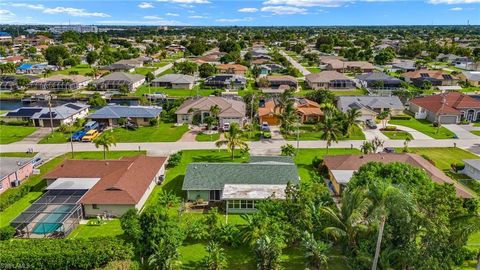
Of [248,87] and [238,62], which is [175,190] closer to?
[248,87]

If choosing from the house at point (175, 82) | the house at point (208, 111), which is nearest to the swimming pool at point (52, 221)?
the house at point (208, 111)

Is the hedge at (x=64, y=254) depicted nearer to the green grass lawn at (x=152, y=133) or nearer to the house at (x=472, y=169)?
the green grass lawn at (x=152, y=133)

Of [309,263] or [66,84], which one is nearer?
[309,263]

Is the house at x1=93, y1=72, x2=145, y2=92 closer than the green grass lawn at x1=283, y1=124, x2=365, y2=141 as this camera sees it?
No

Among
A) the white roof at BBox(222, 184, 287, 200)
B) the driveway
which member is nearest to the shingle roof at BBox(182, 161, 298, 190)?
the white roof at BBox(222, 184, 287, 200)

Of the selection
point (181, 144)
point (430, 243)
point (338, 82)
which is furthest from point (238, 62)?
point (430, 243)

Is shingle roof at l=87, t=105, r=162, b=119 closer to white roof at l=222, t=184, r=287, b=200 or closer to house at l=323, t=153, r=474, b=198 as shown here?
white roof at l=222, t=184, r=287, b=200
